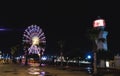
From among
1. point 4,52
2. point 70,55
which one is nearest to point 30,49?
point 70,55

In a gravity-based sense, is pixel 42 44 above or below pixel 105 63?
above

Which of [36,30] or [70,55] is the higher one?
[36,30]

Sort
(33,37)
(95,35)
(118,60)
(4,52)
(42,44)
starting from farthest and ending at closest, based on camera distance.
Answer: (4,52), (42,44), (33,37), (118,60), (95,35)

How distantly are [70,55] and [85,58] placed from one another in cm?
882

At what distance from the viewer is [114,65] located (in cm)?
7081

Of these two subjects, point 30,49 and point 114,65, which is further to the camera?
point 30,49

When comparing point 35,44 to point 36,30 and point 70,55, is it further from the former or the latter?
point 70,55

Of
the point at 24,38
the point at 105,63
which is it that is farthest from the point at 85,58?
the point at 105,63

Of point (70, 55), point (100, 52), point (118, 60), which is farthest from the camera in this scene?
point (70, 55)

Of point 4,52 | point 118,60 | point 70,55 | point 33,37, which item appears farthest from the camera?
point 4,52

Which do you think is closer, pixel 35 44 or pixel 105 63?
pixel 105 63

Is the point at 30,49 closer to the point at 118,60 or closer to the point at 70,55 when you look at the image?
the point at 70,55

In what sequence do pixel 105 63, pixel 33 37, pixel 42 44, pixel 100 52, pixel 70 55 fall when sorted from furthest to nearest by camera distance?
1. pixel 70 55
2. pixel 42 44
3. pixel 33 37
4. pixel 100 52
5. pixel 105 63

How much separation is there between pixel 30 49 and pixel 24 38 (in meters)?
5.11
